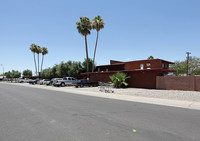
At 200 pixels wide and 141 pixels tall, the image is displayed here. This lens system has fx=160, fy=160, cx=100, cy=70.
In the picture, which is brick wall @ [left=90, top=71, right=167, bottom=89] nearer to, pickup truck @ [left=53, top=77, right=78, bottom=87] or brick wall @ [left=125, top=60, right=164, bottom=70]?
brick wall @ [left=125, top=60, right=164, bottom=70]

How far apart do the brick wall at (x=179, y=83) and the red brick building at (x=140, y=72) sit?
1115 millimetres

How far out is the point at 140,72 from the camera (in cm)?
2502

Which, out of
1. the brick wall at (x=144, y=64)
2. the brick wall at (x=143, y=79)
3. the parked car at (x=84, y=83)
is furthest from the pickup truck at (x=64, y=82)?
the brick wall at (x=144, y=64)

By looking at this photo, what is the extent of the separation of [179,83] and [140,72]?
625 centimetres

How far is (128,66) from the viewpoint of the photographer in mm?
36625

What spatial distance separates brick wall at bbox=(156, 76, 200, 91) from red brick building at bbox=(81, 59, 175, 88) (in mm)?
1115

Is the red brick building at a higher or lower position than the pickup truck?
higher

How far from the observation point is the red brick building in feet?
76.6

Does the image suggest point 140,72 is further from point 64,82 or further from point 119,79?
point 64,82

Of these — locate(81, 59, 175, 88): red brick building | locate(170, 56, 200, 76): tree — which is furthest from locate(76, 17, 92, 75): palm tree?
locate(170, 56, 200, 76): tree

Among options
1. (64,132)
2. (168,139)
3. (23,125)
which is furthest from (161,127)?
(23,125)

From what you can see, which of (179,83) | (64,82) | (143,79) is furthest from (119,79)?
(64,82)

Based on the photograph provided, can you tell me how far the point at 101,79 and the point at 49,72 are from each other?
26240 millimetres

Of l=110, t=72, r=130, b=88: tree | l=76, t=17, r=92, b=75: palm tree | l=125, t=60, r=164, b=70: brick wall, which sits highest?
l=76, t=17, r=92, b=75: palm tree
